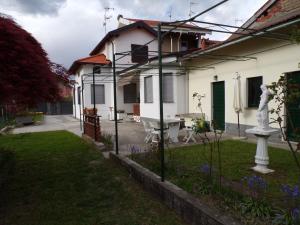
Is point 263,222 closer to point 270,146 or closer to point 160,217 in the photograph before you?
point 160,217

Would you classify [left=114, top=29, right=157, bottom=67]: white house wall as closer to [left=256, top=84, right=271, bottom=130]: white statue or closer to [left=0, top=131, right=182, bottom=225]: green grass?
[left=0, top=131, right=182, bottom=225]: green grass

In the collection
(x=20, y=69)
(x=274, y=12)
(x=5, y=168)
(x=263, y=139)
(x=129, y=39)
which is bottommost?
(x=5, y=168)

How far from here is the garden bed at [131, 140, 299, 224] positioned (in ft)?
10.9

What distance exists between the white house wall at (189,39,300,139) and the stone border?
5722 millimetres

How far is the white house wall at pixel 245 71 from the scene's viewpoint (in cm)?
831

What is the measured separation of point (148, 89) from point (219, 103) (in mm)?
5900

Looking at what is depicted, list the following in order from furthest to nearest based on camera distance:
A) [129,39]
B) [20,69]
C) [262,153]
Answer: [129,39] → [262,153] → [20,69]

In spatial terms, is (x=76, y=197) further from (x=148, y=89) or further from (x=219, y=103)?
(x=148, y=89)

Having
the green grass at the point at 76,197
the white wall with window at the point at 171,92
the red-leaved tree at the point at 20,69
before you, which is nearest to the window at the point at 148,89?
the white wall with window at the point at 171,92

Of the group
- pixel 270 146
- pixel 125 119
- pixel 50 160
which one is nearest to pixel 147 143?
pixel 50 160

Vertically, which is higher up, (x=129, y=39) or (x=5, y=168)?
(x=129, y=39)

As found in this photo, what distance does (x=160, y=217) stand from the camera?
13.0 feet

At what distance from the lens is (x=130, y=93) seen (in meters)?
21.5

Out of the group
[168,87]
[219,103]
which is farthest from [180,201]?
[168,87]
